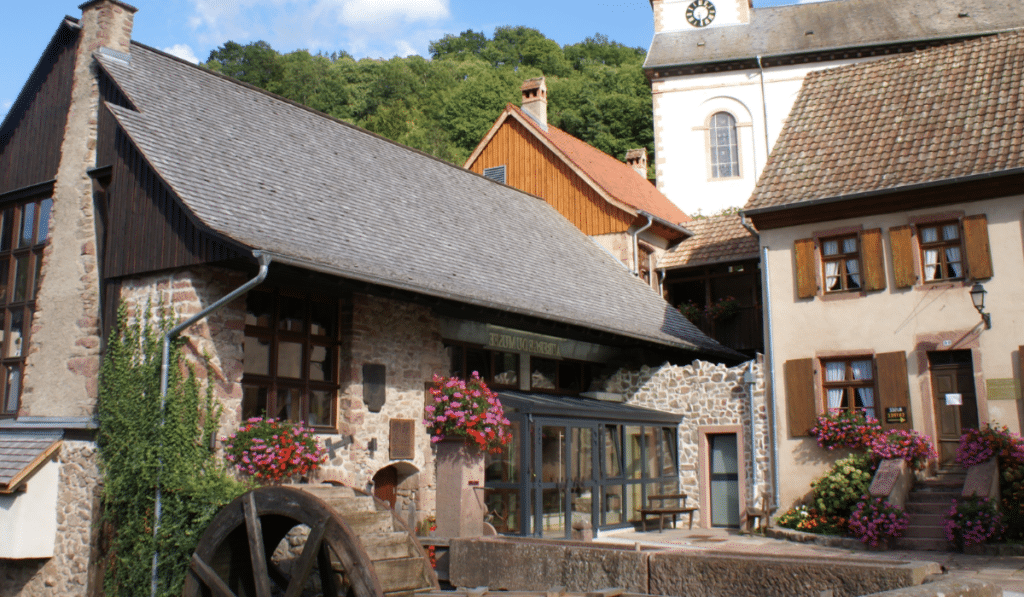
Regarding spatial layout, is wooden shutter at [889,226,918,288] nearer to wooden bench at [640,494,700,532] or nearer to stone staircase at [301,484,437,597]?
wooden bench at [640,494,700,532]

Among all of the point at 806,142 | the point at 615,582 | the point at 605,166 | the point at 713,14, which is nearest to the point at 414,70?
the point at 713,14

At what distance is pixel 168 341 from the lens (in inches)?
399

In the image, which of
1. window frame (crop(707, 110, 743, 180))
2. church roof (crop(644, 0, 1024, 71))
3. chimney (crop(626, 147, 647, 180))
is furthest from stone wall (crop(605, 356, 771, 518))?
church roof (crop(644, 0, 1024, 71))

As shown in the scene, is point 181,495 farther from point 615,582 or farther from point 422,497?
point 615,582

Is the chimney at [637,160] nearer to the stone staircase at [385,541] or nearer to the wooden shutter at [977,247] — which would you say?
the wooden shutter at [977,247]

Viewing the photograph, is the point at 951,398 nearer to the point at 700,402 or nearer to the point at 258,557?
the point at 700,402

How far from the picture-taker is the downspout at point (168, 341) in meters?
9.65

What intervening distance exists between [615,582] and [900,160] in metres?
10.3

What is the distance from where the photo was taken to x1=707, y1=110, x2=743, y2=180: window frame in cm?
3109

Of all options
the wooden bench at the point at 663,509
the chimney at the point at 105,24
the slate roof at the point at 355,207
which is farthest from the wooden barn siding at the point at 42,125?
the wooden bench at the point at 663,509

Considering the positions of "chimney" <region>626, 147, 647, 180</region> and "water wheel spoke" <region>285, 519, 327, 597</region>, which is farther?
"chimney" <region>626, 147, 647, 180</region>

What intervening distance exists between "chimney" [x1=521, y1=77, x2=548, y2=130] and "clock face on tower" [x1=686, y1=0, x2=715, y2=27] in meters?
12.0

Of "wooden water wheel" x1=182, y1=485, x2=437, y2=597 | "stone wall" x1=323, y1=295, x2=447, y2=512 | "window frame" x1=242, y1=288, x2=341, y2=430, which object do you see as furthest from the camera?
"stone wall" x1=323, y1=295, x2=447, y2=512

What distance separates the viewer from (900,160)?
14.7m
